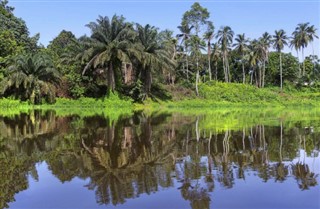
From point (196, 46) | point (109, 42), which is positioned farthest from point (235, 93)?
point (109, 42)

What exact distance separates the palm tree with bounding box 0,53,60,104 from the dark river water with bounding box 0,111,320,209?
96.6 feet

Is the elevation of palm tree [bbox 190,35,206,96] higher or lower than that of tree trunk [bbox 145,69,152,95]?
higher

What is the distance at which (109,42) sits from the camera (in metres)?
43.5

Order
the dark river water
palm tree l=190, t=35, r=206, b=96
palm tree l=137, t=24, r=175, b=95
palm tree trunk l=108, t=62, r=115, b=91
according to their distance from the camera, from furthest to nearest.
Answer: palm tree l=190, t=35, r=206, b=96 → palm tree trunk l=108, t=62, r=115, b=91 → palm tree l=137, t=24, r=175, b=95 → the dark river water

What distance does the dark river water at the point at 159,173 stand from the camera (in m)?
6.79

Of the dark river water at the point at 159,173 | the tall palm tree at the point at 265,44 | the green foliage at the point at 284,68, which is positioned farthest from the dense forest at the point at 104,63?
the dark river water at the point at 159,173

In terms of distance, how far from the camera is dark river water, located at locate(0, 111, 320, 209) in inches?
267

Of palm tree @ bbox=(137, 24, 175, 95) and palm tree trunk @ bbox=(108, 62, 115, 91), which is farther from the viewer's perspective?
palm tree trunk @ bbox=(108, 62, 115, 91)

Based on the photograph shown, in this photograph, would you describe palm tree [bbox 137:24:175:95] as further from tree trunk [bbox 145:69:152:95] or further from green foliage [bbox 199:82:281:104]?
green foliage [bbox 199:82:281:104]

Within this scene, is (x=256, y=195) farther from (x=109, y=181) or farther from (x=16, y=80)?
(x=16, y=80)

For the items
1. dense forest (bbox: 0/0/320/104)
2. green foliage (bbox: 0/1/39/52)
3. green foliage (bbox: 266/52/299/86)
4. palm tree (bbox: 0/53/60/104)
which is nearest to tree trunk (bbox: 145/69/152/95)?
dense forest (bbox: 0/0/320/104)

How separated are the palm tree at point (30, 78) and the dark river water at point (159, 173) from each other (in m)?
29.4

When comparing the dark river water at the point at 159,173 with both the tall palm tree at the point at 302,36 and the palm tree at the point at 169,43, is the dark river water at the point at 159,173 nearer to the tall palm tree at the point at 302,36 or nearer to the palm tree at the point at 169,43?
the palm tree at the point at 169,43

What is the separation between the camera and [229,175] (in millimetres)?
8539
